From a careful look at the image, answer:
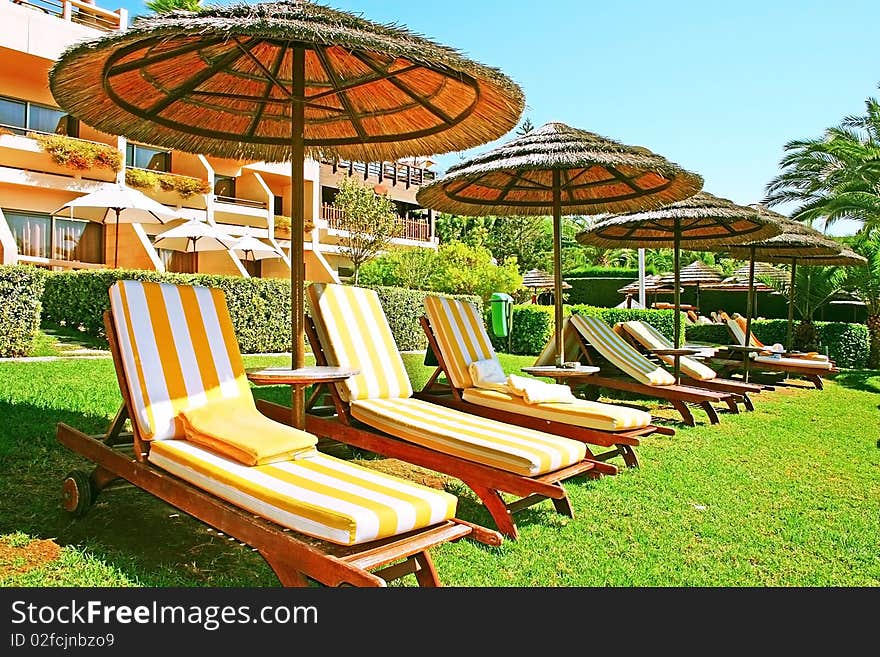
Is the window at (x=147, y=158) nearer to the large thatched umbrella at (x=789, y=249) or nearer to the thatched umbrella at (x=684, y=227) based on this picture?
the thatched umbrella at (x=684, y=227)

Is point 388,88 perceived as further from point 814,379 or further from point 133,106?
point 814,379

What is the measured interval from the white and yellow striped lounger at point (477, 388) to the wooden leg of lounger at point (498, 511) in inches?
64.4

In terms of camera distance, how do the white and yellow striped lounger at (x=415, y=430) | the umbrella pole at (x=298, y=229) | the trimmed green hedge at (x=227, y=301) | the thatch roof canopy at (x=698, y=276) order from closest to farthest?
the white and yellow striped lounger at (x=415, y=430)
the umbrella pole at (x=298, y=229)
the trimmed green hedge at (x=227, y=301)
the thatch roof canopy at (x=698, y=276)

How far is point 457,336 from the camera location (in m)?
6.98

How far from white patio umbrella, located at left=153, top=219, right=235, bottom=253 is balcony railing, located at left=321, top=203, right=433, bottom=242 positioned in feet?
27.8

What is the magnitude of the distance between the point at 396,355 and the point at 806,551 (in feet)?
11.6

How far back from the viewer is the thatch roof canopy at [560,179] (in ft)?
22.2

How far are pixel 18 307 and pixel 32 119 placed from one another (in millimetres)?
12831

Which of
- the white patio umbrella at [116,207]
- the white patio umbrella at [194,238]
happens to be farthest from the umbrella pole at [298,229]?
the white patio umbrella at [194,238]

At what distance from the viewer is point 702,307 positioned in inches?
1345

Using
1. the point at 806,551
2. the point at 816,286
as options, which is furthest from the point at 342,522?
the point at 816,286

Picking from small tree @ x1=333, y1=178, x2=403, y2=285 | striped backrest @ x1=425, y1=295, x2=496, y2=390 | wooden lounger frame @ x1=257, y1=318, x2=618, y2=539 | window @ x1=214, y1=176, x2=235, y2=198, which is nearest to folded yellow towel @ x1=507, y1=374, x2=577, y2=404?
striped backrest @ x1=425, y1=295, x2=496, y2=390

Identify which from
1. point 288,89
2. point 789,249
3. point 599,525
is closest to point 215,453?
point 599,525

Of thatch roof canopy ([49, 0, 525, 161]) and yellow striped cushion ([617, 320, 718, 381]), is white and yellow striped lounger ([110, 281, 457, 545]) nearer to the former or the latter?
thatch roof canopy ([49, 0, 525, 161])
